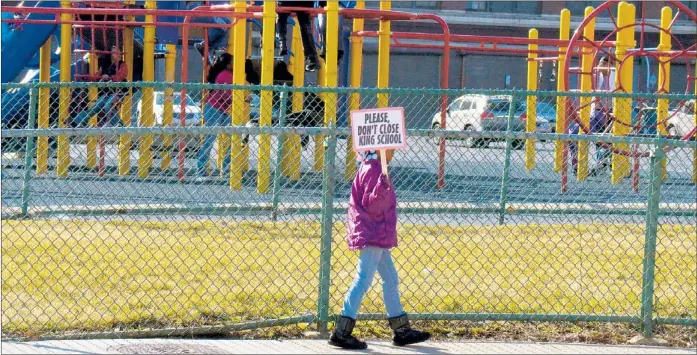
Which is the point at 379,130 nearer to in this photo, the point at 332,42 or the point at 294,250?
the point at 294,250

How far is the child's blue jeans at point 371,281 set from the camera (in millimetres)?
6074

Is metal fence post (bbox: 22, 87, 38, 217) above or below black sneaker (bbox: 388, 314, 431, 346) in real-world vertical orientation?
above

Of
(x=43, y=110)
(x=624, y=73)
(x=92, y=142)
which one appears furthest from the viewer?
(x=624, y=73)

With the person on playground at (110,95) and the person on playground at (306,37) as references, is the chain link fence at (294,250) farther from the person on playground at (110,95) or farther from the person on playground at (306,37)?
the person on playground at (110,95)

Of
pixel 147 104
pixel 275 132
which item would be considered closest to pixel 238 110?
Result: pixel 147 104

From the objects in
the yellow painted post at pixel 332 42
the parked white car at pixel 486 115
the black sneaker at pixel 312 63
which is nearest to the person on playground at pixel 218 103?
the black sneaker at pixel 312 63

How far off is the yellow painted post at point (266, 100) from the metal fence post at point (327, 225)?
4.74 metres

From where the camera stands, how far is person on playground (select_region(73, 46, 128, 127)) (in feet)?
49.0

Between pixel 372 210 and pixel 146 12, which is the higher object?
pixel 146 12

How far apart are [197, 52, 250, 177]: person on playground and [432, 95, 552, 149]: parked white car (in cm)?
534

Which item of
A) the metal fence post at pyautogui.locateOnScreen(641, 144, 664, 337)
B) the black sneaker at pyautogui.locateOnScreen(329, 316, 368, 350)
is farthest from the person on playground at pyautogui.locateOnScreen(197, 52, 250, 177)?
the metal fence post at pyautogui.locateOnScreen(641, 144, 664, 337)

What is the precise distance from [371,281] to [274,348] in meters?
0.74

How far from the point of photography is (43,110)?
14.2 meters

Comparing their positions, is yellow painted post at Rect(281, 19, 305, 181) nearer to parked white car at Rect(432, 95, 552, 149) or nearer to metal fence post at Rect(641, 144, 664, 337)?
parked white car at Rect(432, 95, 552, 149)
